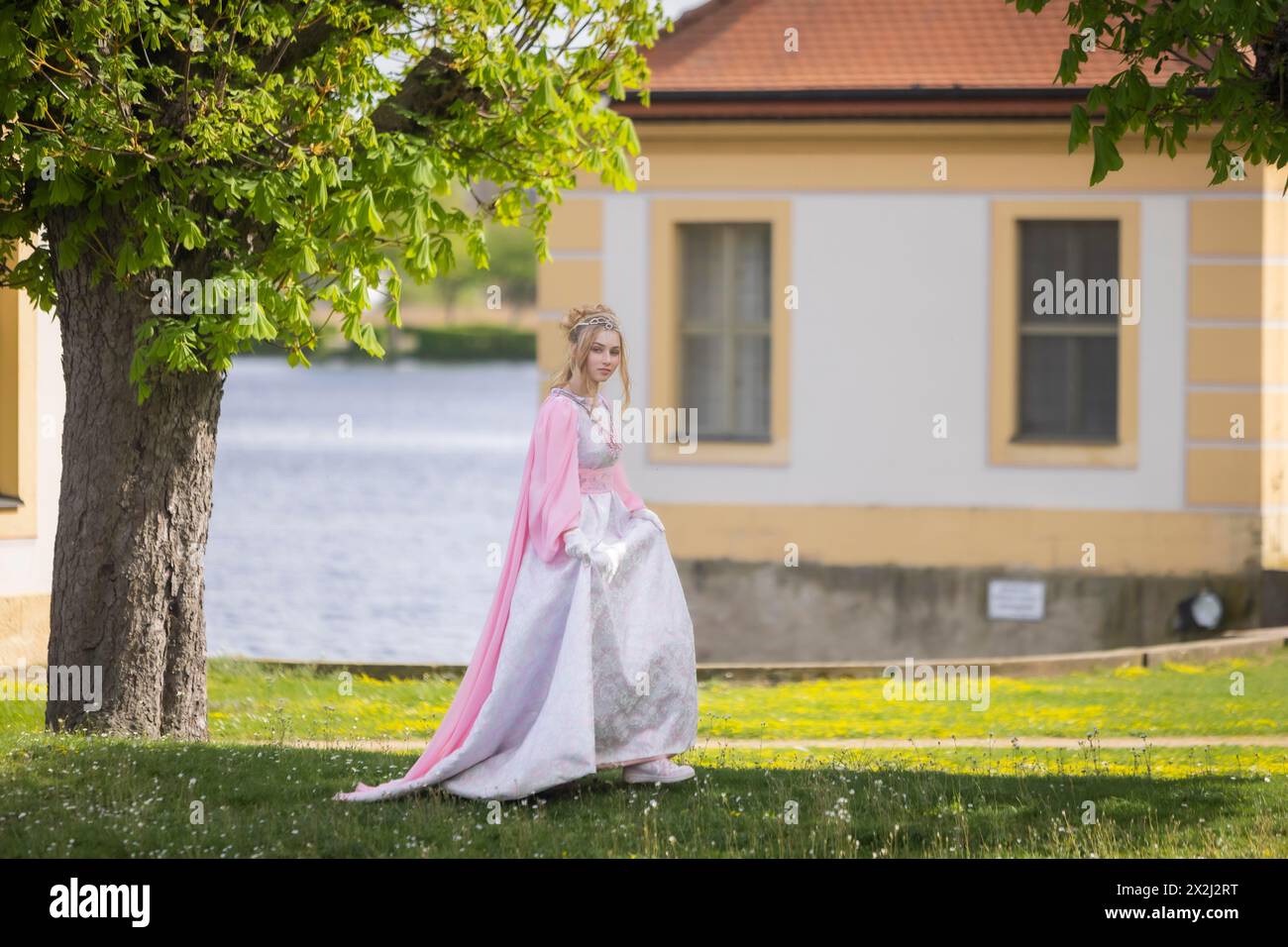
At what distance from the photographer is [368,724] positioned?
11500mm

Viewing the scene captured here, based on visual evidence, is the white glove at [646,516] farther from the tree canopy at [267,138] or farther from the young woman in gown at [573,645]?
the tree canopy at [267,138]

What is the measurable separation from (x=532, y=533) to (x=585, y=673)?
0.71 metres

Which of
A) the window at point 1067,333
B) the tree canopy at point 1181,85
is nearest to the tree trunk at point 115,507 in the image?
the tree canopy at point 1181,85

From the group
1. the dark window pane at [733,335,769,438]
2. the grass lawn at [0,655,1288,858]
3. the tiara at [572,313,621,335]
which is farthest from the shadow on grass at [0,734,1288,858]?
the dark window pane at [733,335,769,438]

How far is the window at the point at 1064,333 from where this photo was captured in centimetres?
1565

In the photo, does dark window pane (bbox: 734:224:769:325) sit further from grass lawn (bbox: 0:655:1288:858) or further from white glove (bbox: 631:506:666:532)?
white glove (bbox: 631:506:666:532)

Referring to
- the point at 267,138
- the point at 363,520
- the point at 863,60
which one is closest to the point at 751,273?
the point at 863,60

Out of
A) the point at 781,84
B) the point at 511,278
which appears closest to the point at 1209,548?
the point at 781,84

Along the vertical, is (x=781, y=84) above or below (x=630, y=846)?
above

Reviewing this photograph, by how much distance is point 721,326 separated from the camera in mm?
16562

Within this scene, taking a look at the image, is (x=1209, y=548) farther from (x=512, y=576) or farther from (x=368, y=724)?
(x=512, y=576)

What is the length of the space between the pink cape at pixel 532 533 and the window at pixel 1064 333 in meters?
8.63

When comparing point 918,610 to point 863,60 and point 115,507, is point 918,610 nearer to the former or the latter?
point 863,60
